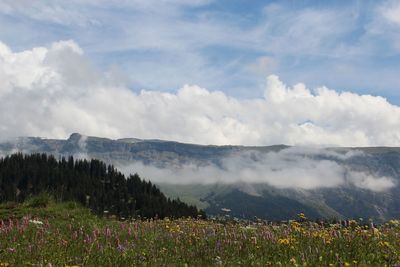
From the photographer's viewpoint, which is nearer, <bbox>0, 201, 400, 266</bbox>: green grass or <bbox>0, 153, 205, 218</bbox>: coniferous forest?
<bbox>0, 201, 400, 266</bbox>: green grass

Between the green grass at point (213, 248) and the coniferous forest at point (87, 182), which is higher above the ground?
the green grass at point (213, 248)

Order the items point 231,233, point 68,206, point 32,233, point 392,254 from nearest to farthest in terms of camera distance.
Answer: point 392,254
point 231,233
point 32,233
point 68,206

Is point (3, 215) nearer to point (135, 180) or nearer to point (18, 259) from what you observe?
point (18, 259)

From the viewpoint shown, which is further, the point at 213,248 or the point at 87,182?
the point at 87,182

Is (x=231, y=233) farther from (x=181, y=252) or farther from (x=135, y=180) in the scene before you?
(x=135, y=180)

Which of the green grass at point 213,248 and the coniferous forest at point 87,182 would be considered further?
the coniferous forest at point 87,182

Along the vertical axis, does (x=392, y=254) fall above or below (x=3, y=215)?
above

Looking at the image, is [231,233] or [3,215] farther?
[3,215]

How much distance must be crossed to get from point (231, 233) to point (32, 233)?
17.2ft

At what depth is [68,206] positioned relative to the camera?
2297 cm

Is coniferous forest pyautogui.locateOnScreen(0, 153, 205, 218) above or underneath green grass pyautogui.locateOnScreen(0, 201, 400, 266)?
underneath

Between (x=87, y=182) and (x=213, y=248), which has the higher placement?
(x=213, y=248)

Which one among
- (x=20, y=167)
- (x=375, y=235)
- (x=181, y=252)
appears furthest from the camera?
(x=20, y=167)

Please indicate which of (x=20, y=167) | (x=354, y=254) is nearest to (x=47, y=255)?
(x=354, y=254)
